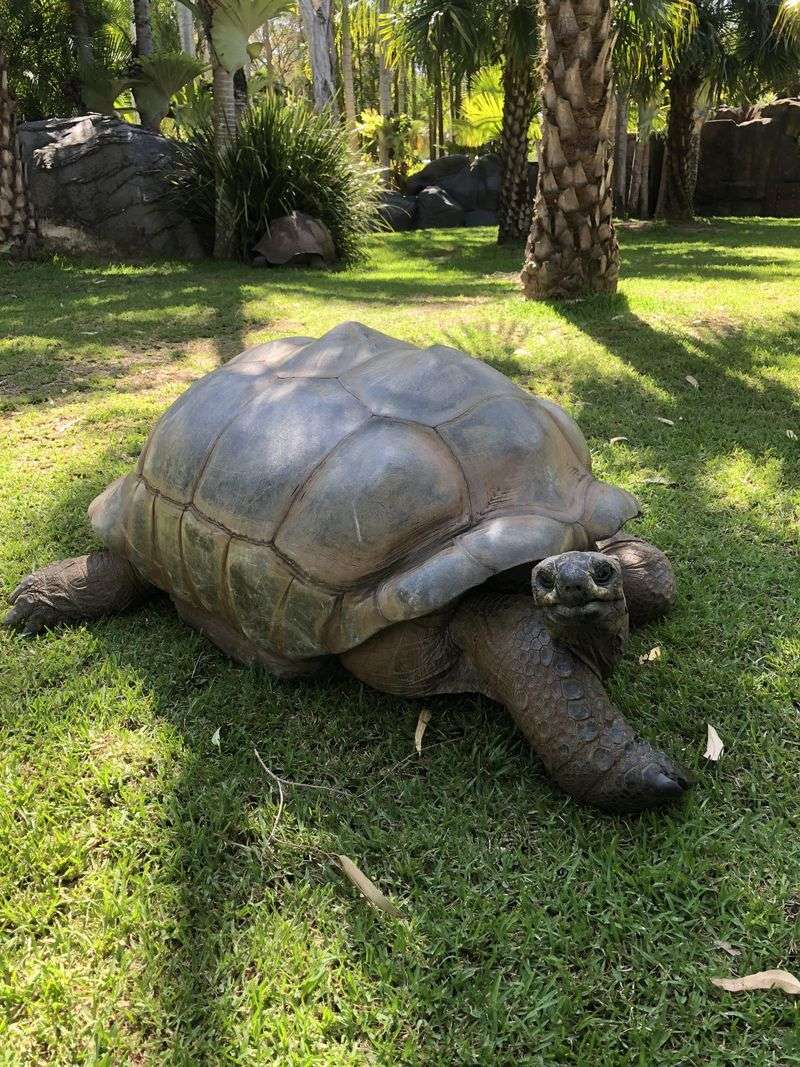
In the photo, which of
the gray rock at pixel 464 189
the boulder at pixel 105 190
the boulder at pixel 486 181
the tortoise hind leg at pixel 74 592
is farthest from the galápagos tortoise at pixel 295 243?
the boulder at pixel 486 181

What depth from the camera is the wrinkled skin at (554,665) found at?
1.71m

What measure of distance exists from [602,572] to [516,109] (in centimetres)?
1084

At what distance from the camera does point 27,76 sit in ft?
51.2

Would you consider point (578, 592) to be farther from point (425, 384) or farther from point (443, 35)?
point (443, 35)

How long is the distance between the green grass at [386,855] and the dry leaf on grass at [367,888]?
0.08 feet

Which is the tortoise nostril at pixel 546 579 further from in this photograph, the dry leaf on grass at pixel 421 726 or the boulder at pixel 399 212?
the boulder at pixel 399 212

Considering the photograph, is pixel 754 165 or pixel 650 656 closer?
pixel 650 656

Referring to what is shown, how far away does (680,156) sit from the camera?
49.3 ft

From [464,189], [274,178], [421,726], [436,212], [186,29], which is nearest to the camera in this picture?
[421,726]

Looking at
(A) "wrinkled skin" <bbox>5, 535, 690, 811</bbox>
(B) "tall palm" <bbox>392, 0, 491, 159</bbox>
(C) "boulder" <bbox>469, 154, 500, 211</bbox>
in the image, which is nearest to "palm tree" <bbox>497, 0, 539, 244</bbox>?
(B) "tall palm" <bbox>392, 0, 491, 159</bbox>

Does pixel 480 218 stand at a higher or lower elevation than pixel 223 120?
lower

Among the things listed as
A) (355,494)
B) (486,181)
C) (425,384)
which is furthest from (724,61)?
(355,494)

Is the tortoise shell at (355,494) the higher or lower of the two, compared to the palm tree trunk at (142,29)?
lower

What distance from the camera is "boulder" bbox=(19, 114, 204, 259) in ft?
32.5
